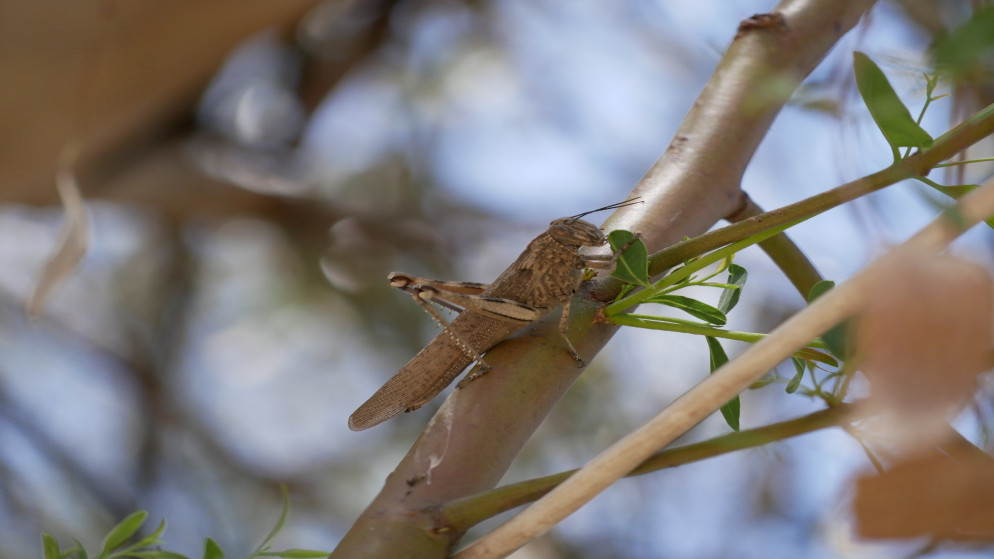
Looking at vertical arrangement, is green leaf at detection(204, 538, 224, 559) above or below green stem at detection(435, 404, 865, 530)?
above

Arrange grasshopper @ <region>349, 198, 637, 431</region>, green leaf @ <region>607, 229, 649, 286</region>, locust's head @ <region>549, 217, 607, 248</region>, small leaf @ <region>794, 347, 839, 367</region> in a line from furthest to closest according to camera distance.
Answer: locust's head @ <region>549, 217, 607, 248</region>
grasshopper @ <region>349, 198, 637, 431</region>
green leaf @ <region>607, 229, 649, 286</region>
small leaf @ <region>794, 347, 839, 367</region>

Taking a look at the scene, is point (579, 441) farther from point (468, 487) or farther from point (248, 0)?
point (468, 487)

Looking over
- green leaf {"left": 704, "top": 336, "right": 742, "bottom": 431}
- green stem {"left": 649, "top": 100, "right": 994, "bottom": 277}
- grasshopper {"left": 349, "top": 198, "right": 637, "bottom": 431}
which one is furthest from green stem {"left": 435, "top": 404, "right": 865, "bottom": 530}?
grasshopper {"left": 349, "top": 198, "right": 637, "bottom": 431}

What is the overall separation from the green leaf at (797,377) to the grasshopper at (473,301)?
17.6 inches

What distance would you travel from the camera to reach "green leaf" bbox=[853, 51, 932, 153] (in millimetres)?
522

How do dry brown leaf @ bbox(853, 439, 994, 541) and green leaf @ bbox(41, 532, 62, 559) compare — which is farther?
green leaf @ bbox(41, 532, 62, 559)

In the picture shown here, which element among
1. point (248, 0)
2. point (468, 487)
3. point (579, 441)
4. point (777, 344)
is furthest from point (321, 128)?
point (777, 344)

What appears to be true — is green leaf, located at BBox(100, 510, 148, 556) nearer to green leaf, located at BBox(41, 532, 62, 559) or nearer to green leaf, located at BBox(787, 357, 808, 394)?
green leaf, located at BBox(41, 532, 62, 559)

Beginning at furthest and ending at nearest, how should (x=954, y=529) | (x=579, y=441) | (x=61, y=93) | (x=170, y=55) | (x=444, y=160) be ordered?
(x=444, y=160) → (x=579, y=441) → (x=170, y=55) → (x=61, y=93) → (x=954, y=529)

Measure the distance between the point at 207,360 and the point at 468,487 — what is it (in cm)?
386

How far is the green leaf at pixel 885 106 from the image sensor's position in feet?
1.71

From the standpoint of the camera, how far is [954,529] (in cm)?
21

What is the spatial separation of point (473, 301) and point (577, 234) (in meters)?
0.24

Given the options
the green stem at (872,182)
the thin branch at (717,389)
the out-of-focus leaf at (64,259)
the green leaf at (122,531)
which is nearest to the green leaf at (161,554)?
the green leaf at (122,531)
